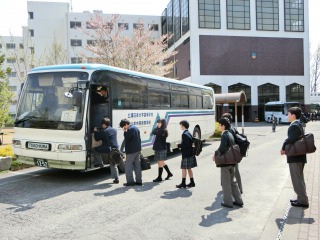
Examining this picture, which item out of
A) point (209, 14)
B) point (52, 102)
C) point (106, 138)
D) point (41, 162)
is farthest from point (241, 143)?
point (209, 14)

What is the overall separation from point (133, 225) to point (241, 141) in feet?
8.60

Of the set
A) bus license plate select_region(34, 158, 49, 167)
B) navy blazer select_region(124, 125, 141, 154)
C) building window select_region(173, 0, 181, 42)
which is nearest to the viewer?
navy blazer select_region(124, 125, 141, 154)

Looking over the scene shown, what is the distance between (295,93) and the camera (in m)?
51.1

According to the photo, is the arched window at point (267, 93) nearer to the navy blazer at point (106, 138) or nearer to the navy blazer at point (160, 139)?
the navy blazer at point (160, 139)

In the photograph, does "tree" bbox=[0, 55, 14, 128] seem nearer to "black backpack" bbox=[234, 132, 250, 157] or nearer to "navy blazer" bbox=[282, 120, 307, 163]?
"black backpack" bbox=[234, 132, 250, 157]

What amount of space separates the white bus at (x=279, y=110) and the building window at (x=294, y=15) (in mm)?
15223

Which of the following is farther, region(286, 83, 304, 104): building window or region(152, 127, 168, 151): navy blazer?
region(286, 83, 304, 104): building window

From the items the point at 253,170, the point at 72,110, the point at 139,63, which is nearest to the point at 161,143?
the point at 72,110

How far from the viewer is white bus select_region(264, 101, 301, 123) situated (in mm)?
39656

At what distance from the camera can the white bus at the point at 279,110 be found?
130 ft

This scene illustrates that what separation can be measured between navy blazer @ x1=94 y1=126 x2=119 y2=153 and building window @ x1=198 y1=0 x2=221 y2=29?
42453 millimetres

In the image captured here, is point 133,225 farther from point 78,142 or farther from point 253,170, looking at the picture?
point 253,170

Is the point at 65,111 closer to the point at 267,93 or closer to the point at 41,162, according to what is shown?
the point at 41,162

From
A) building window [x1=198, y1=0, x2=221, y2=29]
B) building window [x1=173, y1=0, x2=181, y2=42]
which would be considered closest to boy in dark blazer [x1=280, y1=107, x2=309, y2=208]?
building window [x1=198, y1=0, x2=221, y2=29]
